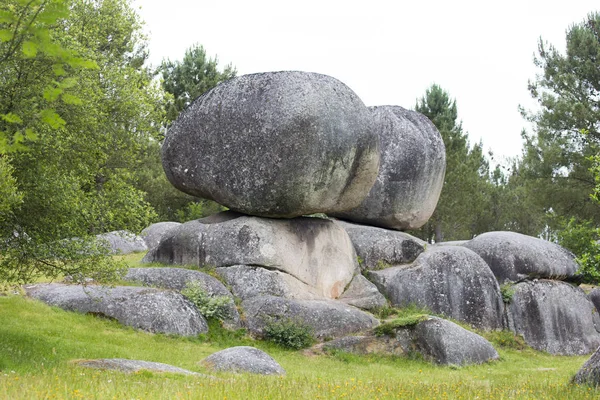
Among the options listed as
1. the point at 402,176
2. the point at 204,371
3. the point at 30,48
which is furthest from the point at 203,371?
the point at 402,176

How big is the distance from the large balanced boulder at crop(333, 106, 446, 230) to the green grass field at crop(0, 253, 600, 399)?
7.60 meters

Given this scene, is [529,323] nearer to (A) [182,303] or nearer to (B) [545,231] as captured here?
(A) [182,303]

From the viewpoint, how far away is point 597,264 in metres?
24.1

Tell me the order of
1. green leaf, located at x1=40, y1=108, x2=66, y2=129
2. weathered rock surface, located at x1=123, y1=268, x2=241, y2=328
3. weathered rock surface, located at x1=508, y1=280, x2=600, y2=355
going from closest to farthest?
1. green leaf, located at x1=40, y1=108, x2=66, y2=129
2. weathered rock surface, located at x1=123, y1=268, x2=241, y2=328
3. weathered rock surface, located at x1=508, y1=280, x2=600, y2=355

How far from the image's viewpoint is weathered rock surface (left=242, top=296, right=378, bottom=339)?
24.4 metres

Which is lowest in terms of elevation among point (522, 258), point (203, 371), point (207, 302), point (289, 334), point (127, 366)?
point (203, 371)

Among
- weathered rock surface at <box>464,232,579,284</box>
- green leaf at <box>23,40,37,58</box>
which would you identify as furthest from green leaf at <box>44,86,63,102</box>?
weathered rock surface at <box>464,232,579,284</box>

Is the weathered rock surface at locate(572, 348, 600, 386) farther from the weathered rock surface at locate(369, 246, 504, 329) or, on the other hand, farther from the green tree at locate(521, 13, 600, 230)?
the green tree at locate(521, 13, 600, 230)

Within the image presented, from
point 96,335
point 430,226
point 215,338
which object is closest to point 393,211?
point 215,338

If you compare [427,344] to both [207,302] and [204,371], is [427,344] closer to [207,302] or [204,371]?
[207,302]

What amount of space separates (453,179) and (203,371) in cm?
3588

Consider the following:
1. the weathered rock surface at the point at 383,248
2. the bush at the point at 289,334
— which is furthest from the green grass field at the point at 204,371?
the weathered rock surface at the point at 383,248

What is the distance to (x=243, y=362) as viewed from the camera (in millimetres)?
17562

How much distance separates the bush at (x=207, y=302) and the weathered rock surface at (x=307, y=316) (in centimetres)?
86
